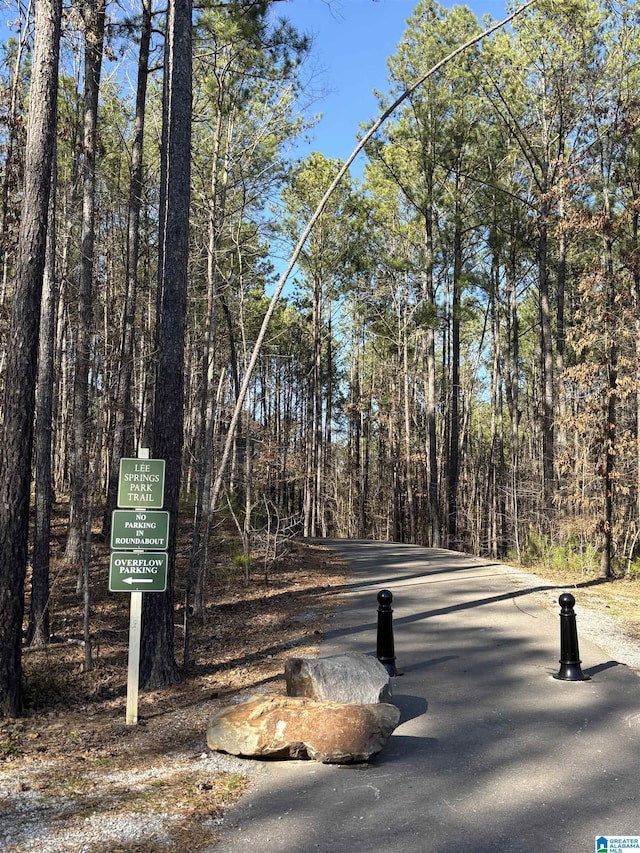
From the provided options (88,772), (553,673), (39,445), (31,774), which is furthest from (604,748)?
(39,445)

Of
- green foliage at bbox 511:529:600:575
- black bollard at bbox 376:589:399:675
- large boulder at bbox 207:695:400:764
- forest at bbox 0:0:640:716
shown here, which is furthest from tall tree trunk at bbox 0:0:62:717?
green foliage at bbox 511:529:600:575

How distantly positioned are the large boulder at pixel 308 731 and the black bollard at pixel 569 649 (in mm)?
2619

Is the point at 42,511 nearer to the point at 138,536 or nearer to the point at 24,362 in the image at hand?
the point at 24,362

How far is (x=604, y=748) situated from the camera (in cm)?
529

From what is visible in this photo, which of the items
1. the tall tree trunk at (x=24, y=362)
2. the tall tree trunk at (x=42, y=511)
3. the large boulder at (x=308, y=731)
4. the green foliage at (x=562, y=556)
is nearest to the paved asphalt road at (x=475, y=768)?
the large boulder at (x=308, y=731)

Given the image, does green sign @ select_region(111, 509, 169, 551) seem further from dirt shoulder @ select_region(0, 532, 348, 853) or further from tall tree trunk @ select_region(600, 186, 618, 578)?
tall tree trunk @ select_region(600, 186, 618, 578)

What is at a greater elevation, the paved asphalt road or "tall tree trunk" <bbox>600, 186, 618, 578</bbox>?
"tall tree trunk" <bbox>600, 186, 618, 578</bbox>

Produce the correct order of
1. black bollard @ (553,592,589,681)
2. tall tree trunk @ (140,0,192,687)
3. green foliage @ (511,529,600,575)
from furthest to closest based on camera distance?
green foliage @ (511,529,600,575) < tall tree trunk @ (140,0,192,687) < black bollard @ (553,592,589,681)

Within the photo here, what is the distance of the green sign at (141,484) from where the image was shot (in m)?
6.86

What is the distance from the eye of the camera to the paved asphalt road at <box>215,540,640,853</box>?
13.0ft

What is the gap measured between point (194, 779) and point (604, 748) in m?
3.19

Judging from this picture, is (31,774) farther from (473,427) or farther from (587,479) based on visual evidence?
(473,427)

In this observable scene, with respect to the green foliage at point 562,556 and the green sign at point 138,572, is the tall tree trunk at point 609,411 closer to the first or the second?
the green foliage at point 562,556

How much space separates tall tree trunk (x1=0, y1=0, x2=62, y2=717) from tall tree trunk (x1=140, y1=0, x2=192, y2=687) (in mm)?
1367
